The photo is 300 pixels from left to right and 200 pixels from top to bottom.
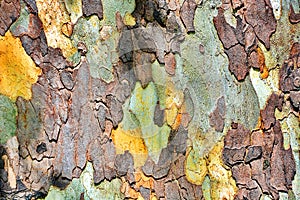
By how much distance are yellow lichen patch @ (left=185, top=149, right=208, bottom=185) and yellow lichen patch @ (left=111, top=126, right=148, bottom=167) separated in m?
0.09

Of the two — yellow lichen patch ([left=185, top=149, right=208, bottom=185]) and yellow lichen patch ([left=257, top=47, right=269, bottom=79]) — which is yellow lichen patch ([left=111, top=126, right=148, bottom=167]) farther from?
yellow lichen patch ([left=257, top=47, right=269, bottom=79])

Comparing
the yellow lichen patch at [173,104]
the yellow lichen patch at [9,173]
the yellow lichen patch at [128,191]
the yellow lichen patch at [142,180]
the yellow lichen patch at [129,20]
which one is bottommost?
the yellow lichen patch at [128,191]

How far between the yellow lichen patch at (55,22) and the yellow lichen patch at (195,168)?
327mm

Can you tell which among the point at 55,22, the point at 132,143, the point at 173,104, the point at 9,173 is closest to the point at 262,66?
the point at 173,104

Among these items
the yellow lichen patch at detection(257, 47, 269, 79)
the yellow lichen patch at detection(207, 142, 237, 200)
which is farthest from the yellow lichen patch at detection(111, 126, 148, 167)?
the yellow lichen patch at detection(257, 47, 269, 79)

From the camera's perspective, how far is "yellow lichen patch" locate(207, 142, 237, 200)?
114 centimetres

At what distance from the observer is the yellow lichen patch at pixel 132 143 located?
3.63 feet

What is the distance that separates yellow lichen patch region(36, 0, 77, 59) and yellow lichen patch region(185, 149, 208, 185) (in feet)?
1.07

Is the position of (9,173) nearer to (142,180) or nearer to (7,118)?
(7,118)

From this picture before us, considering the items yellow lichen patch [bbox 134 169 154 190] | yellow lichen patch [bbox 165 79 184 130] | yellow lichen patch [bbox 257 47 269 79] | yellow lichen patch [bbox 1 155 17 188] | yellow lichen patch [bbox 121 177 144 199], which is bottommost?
yellow lichen patch [bbox 121 177 144 199]

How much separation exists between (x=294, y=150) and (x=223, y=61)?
0.81 feet

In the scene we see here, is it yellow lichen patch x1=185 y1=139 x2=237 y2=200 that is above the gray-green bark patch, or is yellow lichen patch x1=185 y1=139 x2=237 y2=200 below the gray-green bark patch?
below

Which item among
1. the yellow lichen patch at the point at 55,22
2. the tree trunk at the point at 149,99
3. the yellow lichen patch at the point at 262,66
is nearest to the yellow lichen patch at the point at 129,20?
the tree trunk at the point at 149,99

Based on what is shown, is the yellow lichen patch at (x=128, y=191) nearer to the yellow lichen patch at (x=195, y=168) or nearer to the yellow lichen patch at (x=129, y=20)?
the yellow lichen patch at (x=195, y=168)
